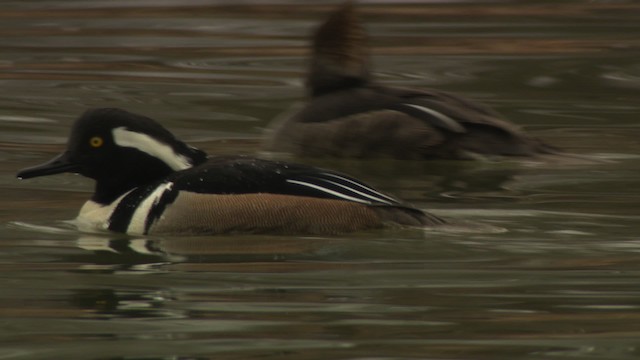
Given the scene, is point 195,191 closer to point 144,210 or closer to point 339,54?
point 144,210

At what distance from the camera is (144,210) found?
8.80 meters

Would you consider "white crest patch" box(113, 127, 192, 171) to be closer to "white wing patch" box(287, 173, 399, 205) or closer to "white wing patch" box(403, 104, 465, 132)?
"white wing patch" box(287, 173, 399, 205)

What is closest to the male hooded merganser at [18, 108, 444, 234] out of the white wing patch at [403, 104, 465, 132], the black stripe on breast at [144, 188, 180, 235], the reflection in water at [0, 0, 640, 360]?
the black stripe on breast at [144, 188, 180, 235]

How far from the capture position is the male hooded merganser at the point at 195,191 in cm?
868

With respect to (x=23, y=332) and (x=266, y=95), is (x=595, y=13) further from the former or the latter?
(x=23, y=332)

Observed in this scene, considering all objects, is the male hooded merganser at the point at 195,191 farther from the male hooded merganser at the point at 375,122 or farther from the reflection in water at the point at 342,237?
the male hooded merganser at the point at 375,122

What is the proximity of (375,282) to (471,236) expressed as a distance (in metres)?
1.32

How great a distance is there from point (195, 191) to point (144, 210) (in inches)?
10.9

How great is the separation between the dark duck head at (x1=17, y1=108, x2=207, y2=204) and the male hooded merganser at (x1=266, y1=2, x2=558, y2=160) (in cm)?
311

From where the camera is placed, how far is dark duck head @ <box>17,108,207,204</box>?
8.99m

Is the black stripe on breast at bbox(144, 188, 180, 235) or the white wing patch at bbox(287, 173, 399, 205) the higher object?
the white wing patch at bbox(287, 173, 399, 205)

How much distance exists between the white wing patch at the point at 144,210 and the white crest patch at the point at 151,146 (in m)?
0.20

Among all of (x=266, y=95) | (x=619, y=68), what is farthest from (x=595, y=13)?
(x=266, y=95)

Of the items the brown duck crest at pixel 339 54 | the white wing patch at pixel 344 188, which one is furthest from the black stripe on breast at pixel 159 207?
the brown duck crest at pixel 339 54
